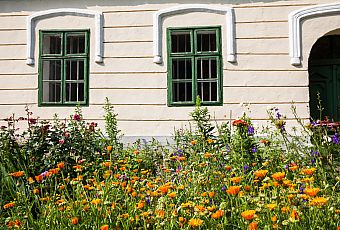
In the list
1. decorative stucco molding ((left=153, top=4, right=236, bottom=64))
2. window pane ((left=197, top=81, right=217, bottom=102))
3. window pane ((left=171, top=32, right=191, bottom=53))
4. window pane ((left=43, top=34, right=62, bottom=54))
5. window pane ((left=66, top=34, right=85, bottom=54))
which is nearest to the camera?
decorative stucco molding ((left=153, top=4, right=236, bottom=64))

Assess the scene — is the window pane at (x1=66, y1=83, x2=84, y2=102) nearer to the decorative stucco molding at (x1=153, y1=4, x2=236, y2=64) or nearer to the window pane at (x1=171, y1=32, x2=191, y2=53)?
the decorative stucco molding at (x1=153, y1=4, x2=236, y2=64)

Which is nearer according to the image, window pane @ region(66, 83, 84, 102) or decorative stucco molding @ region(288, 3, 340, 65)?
decorative stucco molding @ region(288, 3, 340, 65)

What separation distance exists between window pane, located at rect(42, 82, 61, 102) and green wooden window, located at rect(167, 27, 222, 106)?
2.38m

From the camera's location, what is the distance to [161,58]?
25.6 ft

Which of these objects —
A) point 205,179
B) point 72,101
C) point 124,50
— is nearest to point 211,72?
point 124,50

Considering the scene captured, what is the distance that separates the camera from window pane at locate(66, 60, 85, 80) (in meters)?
8.16

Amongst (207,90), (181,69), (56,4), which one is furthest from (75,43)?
(207,90)

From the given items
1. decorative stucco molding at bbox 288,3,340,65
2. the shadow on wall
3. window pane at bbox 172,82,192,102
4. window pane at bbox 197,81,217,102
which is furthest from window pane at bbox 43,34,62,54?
decorative stucco molding at bbox 288,3,340,65

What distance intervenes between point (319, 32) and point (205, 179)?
225 inches

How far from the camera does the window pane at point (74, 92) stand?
26.7ft

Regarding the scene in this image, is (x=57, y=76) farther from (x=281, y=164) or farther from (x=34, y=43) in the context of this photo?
(x=281, y=164)

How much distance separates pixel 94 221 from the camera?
247 cm

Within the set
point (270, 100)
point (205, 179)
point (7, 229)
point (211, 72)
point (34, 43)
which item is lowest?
point (7, 229)

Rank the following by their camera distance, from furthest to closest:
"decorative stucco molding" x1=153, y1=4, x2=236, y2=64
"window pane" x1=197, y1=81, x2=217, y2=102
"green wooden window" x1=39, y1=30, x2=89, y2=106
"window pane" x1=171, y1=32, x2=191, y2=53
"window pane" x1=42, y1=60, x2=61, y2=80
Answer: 1. "window pane" x1=42, y1=60, x2=61, y2=80
2. "window pane" x1=171, y1=32, x2=191, y2=53
3. "green wooden window" x1=39, y1=30, x2=89, y2=106
4. "window pane" x1=197, y1=81, x2=217, y2=102
5. "decorative stucco molding" x1=153, y1=4, x2=236, y2=64
